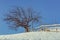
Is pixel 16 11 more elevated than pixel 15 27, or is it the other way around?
pixel 16 11

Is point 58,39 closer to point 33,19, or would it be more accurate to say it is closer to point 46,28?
point 46,28

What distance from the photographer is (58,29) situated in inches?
767

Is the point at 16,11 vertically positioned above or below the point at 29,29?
above

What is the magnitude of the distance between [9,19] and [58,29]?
7513 millimetres

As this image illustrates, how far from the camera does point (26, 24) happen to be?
23.5m

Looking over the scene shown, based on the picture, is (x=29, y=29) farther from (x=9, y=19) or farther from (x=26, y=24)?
(x=9, y=19)

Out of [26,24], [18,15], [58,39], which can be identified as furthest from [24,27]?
[58,39]

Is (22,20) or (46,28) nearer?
(46,28)

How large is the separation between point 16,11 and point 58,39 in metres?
12.8

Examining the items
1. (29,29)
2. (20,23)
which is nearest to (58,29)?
(29,29)

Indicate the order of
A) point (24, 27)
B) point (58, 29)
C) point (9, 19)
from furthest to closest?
point (9, 19) → point (24, 27) → point (58, 29)

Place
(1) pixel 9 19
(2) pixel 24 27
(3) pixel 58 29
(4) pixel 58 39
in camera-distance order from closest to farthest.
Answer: (4) pixel 58 39
(3) pixel 58 29
(2) pixel 24 27
(1) pixel 9 19

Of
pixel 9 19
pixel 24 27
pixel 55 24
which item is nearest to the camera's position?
pixel 55 24

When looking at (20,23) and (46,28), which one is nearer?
(46,28)
